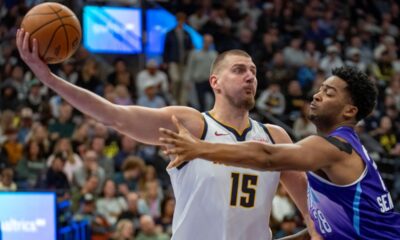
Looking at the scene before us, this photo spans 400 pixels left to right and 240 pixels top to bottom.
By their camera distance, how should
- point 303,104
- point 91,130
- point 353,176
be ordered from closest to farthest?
point 353,176
point 91,130
point 303,104

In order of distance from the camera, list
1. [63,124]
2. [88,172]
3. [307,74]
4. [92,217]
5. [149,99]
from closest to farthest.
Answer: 1. [92,217]
2. [88,172]
3. [63,124]
4. [149,99]
5. [307,74]

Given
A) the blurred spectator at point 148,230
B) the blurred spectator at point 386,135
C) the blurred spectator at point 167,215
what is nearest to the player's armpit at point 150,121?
the blurred spectator at point 148,230

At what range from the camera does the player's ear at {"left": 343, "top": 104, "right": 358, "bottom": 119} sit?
5.59 m

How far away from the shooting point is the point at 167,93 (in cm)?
1672

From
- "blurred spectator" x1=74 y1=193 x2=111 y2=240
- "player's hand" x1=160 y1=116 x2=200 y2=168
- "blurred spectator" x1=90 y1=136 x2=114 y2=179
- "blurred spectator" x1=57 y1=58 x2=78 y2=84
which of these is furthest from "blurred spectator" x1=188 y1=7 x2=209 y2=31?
"player's hand" x1=160 y1=116 x2=200 y2=168

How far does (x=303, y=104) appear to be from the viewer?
17.3 meters

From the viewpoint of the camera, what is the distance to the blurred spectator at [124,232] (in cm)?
1200

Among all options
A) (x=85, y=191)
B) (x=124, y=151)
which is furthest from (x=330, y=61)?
(x=85, y=191)

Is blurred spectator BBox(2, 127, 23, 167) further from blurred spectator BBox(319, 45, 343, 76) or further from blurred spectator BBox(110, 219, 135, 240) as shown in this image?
blurred spectator BBox(319, 45, 343, 76)

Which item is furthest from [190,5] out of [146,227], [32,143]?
[146,227]

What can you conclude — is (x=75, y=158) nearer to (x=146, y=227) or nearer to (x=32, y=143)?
(x=32, y=143)

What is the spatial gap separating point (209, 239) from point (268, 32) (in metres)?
13.9

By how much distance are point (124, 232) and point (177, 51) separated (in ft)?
20.4

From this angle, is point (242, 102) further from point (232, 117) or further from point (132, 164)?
point (132, 164)
